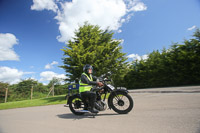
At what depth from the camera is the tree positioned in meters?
11.2

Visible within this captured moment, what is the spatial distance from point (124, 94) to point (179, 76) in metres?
17.3

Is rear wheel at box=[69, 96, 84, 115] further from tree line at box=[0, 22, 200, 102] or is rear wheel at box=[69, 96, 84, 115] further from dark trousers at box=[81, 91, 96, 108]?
tree line at box=[0, 22, 200, 102]

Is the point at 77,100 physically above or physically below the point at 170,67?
below

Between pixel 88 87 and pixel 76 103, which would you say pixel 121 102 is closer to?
pixel 88 87

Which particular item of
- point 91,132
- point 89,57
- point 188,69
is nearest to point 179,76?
point 188,69

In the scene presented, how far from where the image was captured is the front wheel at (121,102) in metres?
3.82

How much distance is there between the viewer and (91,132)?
98.7 inches

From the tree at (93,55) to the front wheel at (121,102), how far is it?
24.1ft

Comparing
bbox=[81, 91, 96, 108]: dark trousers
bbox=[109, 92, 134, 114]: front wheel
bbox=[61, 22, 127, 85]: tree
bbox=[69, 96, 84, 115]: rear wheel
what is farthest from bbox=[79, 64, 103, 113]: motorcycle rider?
bbox=[61, 22, 127, 85]: tree

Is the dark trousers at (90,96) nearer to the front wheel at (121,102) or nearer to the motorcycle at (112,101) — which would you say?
the motorcycle at (112,101)

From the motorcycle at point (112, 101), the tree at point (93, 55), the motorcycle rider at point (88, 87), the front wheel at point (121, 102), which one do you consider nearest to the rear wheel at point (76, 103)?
the motorcycle at point (112, 101)

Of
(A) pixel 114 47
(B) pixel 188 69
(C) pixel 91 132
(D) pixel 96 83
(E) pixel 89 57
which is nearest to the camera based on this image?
(C) pixel 91 132

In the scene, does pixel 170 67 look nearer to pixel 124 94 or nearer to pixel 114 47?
pixel 114 47

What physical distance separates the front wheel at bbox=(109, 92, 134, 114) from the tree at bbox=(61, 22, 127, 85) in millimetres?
7346
